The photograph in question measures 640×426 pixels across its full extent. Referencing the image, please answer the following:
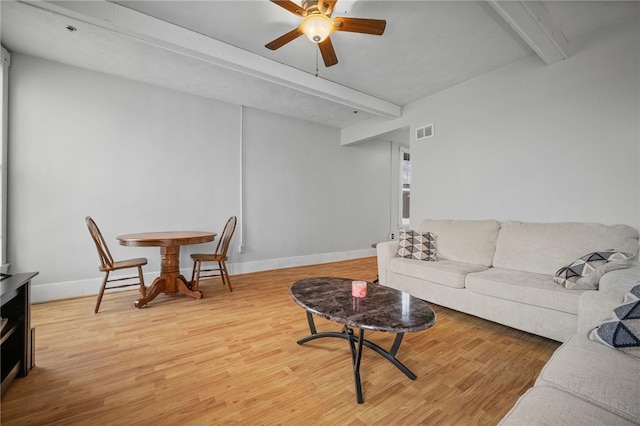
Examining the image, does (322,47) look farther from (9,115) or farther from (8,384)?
(9,115)

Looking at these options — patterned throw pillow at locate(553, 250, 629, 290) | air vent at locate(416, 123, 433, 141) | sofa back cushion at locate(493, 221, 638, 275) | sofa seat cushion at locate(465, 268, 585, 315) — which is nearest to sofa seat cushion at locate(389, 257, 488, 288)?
sofa seat cushion at locate(465, 268, 585, 315)

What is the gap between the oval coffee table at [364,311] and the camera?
135cm

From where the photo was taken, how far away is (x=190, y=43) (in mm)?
2457

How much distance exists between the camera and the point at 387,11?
7.25 ft

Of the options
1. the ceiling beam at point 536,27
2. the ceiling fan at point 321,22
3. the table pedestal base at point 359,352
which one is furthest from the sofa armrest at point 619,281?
→ the ceiling fan at point 321,22

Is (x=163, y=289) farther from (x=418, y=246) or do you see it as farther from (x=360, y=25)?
(x=360, y=25)

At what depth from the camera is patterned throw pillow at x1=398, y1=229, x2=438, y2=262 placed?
2994 mm

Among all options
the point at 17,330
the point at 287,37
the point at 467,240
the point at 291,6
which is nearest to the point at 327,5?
the point at 291,6

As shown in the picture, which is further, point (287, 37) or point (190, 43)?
point (190, 43)

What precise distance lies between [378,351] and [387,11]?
2626 millimetres

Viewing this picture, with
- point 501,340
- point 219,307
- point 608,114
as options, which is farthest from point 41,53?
point 608,114

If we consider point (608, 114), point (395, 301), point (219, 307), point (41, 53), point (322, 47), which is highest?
point (41, 53)

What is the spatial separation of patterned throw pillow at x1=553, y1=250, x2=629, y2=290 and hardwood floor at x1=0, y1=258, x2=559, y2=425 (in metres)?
0.51

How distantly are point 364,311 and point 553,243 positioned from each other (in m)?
2.05
